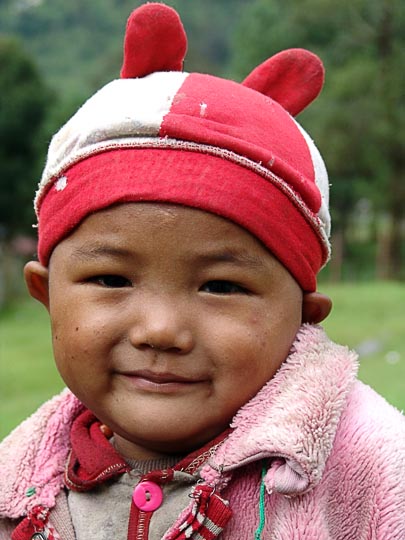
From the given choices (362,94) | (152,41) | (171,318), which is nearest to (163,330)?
(171,318)

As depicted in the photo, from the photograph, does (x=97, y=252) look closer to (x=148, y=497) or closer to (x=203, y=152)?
(x=203, y=152)

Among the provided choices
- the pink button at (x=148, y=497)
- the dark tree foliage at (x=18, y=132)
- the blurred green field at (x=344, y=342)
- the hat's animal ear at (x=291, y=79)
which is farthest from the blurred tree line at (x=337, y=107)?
the pink button at (x=148, y=497)

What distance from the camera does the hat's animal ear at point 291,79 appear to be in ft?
5.52

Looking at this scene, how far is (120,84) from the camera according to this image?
1.55 metres

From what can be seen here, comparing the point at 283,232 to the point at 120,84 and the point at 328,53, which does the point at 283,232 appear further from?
the point at 328,53

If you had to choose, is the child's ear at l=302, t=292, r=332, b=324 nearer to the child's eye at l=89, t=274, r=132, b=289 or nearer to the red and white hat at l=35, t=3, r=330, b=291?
the red and white hat at l=35, t=3, r=330, b=291

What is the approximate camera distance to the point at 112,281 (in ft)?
4.66

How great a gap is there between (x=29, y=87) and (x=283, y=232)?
13.1m

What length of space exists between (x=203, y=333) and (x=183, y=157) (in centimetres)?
32

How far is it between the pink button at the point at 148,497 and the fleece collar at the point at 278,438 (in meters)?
0.11

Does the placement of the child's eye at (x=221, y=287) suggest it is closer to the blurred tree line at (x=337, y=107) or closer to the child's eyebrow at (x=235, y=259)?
the child's eyebrow at (x=235, y=259)

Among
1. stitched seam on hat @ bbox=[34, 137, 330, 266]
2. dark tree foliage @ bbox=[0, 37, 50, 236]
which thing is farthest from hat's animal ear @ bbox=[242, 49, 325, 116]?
dark tree foliage @ bbox=[0, 37, 50, 236]

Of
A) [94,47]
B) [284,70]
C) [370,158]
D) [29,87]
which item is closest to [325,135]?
[370,158]

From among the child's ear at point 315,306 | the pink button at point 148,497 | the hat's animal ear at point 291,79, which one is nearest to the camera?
the pink button at point 148,497
